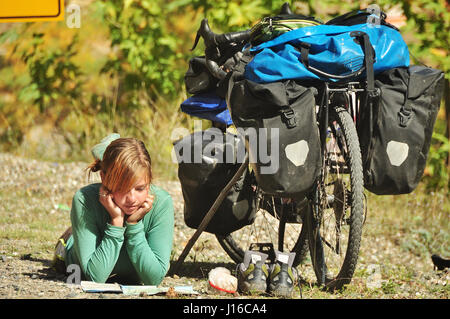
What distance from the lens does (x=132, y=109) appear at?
8375 millimetres

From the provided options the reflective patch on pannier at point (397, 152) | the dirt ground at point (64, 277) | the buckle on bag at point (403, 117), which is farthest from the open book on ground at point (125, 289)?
the buckle on bag at point (403, 117)

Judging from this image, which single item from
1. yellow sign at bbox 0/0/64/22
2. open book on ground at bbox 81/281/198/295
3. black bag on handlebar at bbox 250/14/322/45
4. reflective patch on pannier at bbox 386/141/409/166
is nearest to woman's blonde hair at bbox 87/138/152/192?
open book on ground at bbox 81/281/198/295

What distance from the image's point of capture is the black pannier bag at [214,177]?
434cm

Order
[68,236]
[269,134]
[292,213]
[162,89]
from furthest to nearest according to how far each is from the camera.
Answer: [162,89]
[292,213]
[68,236]
[269,134]

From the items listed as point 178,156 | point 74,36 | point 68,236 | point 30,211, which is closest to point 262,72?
point 178,156

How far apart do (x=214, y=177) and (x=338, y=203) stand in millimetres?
783

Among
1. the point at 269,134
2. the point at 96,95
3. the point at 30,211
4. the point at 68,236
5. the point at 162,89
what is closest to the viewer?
the point at 269,134

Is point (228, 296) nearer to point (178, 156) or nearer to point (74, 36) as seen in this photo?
point (178, 156)

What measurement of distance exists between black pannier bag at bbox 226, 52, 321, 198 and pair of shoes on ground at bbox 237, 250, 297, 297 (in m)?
0.37

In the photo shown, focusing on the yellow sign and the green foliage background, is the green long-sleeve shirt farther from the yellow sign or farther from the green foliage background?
the green foliage background

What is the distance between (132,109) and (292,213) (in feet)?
13.9

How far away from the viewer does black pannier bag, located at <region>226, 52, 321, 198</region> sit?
364cm

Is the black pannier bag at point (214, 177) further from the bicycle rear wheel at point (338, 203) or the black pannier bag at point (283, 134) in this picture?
the black pannier bag at point (283, 134)

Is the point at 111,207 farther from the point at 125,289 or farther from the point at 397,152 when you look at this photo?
the point at 397,152
